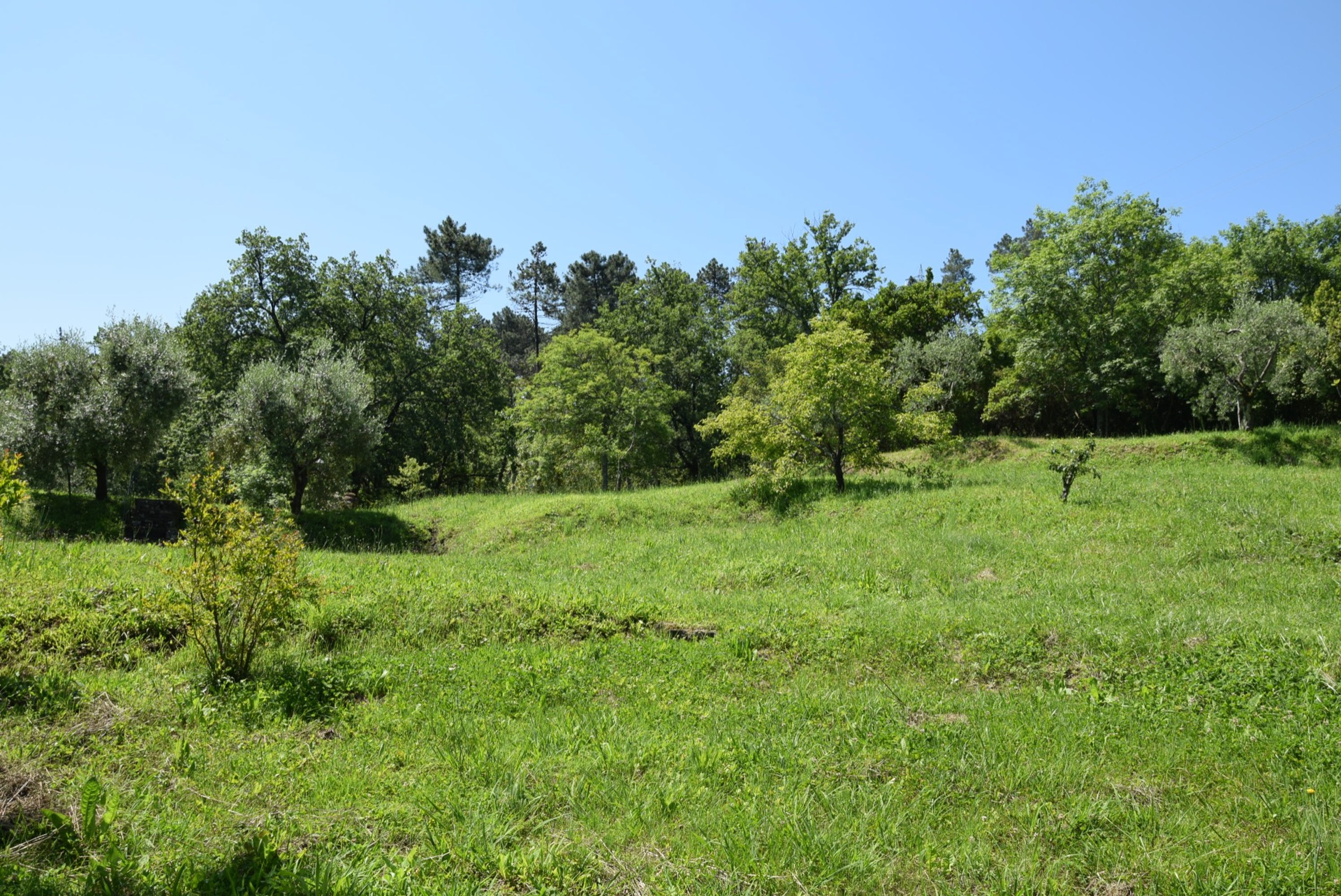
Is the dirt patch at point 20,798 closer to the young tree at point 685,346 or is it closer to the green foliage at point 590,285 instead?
the young tree at point 685,346

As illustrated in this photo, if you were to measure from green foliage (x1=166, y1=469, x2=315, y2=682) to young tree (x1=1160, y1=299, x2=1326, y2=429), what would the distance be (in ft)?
86.7

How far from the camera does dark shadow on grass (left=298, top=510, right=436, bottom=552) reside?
19.3m

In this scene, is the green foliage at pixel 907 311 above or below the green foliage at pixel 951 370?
above

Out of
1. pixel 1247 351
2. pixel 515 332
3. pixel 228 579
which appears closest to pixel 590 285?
pixel 515 332

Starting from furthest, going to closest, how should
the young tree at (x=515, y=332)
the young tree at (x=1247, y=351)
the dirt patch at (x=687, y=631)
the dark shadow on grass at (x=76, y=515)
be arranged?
the young tree at (x=515, y=332), the young tree at (x=1247, y=351), the dark shadow on grass at (x=76, y=515), the dirt patch at (x=687, y=631)

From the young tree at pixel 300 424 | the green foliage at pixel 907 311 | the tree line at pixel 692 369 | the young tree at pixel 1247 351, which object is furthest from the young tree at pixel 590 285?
the young tree at pixel 1247 351

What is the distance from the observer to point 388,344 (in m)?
32.9

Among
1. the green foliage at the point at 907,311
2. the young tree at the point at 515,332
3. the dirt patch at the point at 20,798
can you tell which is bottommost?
the dirt patch at the point at 20,798

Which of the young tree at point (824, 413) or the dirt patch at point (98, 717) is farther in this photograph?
the young tree at point (824, 413)

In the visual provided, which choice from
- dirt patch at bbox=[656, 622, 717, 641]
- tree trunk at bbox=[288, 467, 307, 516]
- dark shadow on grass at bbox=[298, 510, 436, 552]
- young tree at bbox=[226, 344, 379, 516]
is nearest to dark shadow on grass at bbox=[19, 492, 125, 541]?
young tree at bbox=[226, 344, 379, 516]

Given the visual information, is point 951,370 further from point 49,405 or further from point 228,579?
point 49,405

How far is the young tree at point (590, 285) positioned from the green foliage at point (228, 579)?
47005 mm

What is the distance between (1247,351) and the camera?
21281 mm

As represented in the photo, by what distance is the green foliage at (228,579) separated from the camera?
21.5 ft
